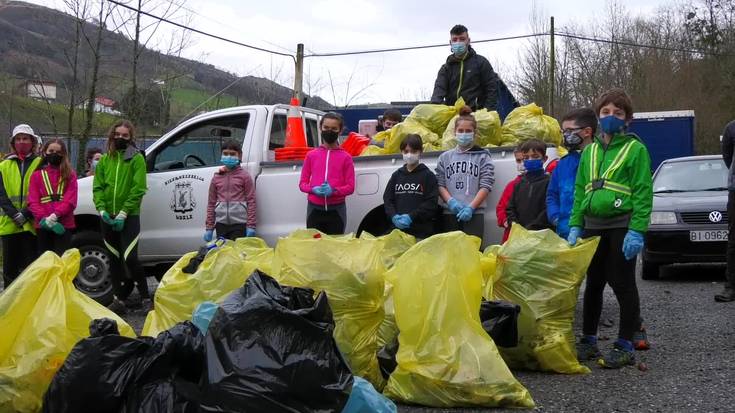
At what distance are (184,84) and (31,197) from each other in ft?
53.9

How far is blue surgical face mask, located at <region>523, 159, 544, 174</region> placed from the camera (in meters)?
6.25

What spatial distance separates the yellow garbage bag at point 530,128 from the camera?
23.9 feet

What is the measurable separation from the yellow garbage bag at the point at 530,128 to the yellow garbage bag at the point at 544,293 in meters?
2.23

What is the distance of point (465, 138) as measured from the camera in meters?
6.55

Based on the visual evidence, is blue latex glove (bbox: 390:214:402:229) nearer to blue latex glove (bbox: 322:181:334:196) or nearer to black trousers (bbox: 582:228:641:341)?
blue latex glove (bbox: 322:181:334:196)

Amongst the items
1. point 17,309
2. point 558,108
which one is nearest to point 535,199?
point 17,309

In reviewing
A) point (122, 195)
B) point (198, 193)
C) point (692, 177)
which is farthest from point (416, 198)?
point (692, 177)

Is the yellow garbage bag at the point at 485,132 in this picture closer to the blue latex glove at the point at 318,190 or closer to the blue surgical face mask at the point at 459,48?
the blue surgical face mask at the point at 459,48

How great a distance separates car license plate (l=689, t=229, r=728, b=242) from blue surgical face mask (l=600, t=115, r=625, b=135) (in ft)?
14.3

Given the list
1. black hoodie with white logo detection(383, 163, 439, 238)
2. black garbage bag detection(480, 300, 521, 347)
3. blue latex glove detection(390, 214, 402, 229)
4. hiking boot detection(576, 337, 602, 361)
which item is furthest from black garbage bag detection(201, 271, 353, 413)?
black hoodie with white logo detection(383, 163, 439, 238)

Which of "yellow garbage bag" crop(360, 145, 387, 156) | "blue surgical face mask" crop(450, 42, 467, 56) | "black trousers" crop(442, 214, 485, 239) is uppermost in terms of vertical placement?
"blue surgical face mask" crop(450, 42, 467, 56)

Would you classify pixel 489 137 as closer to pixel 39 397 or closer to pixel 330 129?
pixel 330 129

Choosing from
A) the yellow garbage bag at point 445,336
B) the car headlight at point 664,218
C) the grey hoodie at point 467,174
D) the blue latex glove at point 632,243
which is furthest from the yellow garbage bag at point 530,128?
the yellow garbage bag at point 445,336

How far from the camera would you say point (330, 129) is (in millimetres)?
7027
